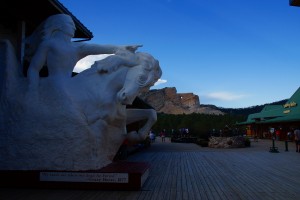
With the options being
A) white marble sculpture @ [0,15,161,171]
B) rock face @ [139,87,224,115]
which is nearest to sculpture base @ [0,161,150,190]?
white marble sculpture @ [0,15,161,171]

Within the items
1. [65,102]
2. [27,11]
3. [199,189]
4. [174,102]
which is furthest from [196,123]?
[174,102]

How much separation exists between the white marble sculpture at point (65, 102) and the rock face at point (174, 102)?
357ft

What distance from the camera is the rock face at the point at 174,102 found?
12156 centimetres

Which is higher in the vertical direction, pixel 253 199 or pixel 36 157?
pixel 36 157

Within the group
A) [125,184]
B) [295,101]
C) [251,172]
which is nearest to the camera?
[125,184]

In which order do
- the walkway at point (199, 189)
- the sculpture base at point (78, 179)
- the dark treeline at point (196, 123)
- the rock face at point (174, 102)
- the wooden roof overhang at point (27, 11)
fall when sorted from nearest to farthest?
the walkway at point (199, 189)
the sculpture base at point (78, 179)
the wooden roof overhang at point (27, 11)
the dark treeline at point (196, 123)
the rock face at point (174, 102)

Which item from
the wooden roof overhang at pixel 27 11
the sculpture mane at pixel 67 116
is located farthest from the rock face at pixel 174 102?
the sculpture mane at pixel 67 116

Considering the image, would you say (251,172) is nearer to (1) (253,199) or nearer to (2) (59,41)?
(1) (253,199)

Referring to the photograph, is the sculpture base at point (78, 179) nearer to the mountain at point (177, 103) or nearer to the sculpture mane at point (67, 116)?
the sculpture mane at point (67, 116)

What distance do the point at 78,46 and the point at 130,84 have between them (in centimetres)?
157

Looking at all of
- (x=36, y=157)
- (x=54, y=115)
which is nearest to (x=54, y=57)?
(x=54, y=115)

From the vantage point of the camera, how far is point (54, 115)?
739cm

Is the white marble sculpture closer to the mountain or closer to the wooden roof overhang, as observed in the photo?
the wooden roof overhang

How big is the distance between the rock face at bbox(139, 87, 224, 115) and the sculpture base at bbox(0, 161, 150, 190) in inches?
4334
